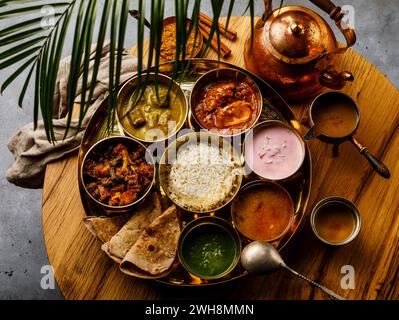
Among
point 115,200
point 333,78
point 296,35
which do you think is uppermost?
point 296,35

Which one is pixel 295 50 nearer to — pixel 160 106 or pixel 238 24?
pixel 238 24

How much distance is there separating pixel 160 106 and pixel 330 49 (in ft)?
2.39

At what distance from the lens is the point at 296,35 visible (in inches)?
70.4

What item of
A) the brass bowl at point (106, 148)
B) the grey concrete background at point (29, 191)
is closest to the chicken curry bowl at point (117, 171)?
the brass bowl at point (106, 148)

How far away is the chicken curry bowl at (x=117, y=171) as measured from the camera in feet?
6.20

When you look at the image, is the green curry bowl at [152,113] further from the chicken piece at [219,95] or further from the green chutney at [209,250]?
the green chutney at [209,250]

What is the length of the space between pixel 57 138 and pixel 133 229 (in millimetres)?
560

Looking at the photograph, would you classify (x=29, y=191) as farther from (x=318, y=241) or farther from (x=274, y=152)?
(x=318, y=241)

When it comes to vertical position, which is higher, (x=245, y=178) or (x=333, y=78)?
(x=333, y=78)

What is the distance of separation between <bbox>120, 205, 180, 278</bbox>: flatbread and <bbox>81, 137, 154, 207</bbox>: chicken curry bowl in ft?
0.45

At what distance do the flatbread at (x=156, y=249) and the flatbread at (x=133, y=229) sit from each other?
33 millimetres

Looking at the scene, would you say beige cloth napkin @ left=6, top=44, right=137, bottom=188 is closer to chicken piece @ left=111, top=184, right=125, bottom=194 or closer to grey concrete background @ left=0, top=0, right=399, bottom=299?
chicken piece @ left=111, top=184, right=125, bottom=194

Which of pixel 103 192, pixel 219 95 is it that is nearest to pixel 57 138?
pixel 103 192
